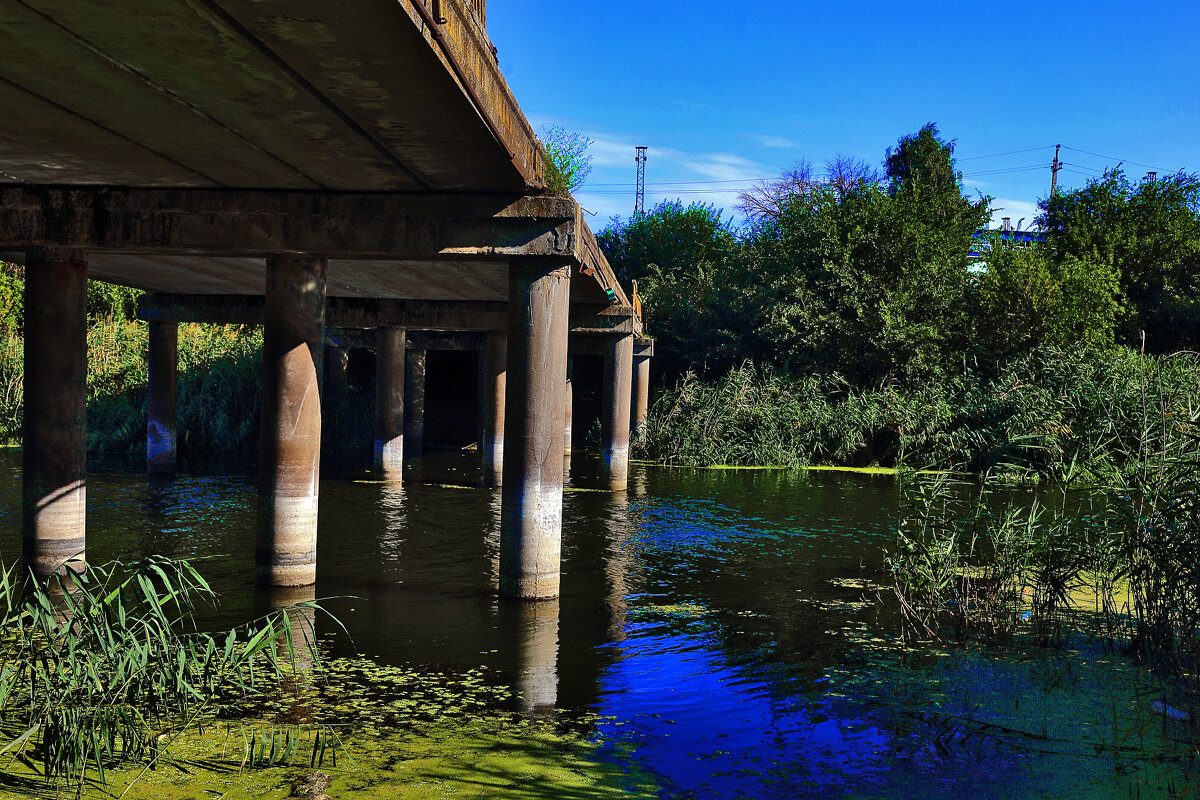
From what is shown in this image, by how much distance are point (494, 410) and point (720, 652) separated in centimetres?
1218

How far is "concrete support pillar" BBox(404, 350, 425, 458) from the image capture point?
23.8m

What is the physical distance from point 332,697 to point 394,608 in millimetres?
2697

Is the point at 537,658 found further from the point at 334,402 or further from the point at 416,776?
the point at 334,402

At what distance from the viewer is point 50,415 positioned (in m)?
9.24

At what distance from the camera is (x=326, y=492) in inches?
656

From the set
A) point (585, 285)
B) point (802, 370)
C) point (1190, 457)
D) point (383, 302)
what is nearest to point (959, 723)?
point (1190, 457)

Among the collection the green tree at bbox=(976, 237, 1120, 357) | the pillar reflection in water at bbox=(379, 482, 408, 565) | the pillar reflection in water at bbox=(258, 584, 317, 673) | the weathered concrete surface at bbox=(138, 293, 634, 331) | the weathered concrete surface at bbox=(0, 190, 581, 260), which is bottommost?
the pillar reflection in water at bbox=(258, 584, 317, 673)

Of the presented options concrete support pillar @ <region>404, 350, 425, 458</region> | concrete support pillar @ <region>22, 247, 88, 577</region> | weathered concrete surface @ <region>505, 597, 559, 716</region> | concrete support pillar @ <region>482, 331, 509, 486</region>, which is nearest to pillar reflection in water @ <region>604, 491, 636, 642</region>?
weathered concrete surface @ <region>505, 597, 559, 716</region>

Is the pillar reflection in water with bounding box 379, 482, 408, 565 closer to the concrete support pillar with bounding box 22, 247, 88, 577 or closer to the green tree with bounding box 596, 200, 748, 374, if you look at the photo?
the concrete support pillar with bounding box 22, 247, 88, 577

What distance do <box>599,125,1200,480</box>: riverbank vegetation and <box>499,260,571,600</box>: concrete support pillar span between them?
47.1ft

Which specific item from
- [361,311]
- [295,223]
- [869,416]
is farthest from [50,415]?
[869,416]

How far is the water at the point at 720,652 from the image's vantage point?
5.07m

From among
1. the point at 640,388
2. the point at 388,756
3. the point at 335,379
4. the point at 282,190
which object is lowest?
the point at 388,756

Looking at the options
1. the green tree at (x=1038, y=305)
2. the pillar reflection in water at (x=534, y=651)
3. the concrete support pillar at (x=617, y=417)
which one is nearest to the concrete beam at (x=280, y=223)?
the pillar reflection in water at (x=534, y=651)
